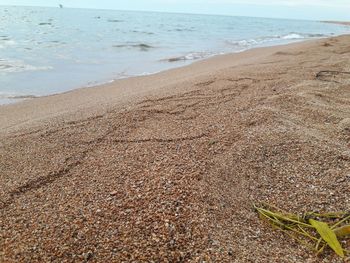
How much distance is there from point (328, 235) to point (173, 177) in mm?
1026

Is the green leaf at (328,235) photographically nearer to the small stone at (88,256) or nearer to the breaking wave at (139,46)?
the small stone at (88,256)

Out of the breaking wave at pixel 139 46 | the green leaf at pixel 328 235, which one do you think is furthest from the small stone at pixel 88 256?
the breaking wave at pixel 139 46

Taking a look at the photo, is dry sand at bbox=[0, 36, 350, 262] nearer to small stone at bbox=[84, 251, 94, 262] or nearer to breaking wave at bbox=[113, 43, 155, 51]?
small stone at bbox=[84, 251, 94, 262]

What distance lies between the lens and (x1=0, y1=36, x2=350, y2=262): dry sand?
151cm

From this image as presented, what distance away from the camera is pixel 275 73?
512 cm

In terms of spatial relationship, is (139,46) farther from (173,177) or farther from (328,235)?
(328,235)

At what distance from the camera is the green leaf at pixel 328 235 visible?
4.78 ft

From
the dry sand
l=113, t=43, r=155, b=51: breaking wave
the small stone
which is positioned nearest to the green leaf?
the dry sand

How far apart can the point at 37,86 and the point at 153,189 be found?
5.79m

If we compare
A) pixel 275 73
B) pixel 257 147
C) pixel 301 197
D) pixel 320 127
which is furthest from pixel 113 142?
pixel 275 73

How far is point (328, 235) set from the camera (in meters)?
1.54

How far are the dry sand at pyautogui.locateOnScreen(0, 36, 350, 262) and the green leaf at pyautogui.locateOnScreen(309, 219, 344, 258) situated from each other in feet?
0.35

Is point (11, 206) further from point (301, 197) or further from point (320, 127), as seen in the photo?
point (320, 127)

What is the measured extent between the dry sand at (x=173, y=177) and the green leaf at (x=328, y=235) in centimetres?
11
